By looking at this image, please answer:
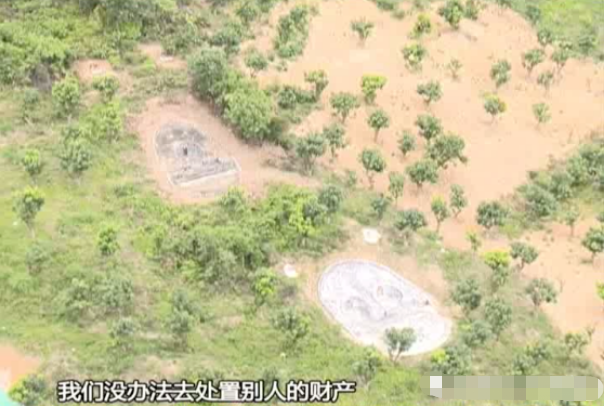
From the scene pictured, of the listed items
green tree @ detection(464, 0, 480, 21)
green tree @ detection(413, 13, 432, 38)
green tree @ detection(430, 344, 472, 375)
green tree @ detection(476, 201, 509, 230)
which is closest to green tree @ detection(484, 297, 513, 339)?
green tree @ detection(430, 344, 472, 375)

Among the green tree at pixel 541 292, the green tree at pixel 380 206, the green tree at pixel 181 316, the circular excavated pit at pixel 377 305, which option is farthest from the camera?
the green tree at pixel 380 206

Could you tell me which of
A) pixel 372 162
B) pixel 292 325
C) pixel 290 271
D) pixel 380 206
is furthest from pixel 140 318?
pixel 372 162

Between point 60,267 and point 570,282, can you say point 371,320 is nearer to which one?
point 570,282

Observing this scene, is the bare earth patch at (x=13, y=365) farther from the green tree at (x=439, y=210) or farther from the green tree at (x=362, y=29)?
the green tree at (x=362, y=29)

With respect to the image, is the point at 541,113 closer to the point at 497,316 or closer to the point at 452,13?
the point at 452,13

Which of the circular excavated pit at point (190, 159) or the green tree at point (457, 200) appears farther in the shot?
the circular excavated pit at point (190, 159)

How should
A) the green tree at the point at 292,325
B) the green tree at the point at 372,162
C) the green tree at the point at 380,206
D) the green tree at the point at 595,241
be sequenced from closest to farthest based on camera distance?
the green tree at the point at 292,325 → the green tree at the point at 595,241 → the green tree at the point at 380,206 → the green tree at the point at 372,162

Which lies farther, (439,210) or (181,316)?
(439,210)

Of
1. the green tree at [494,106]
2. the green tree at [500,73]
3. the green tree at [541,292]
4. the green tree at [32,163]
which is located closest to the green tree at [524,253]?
the green tree at [541,292]
